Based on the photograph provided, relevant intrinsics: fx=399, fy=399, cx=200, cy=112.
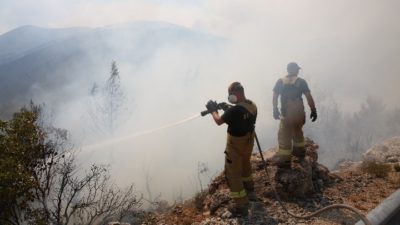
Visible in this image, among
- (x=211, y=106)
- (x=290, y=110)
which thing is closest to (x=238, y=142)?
(x=211, y=106)

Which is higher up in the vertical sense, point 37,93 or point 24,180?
point 37,93

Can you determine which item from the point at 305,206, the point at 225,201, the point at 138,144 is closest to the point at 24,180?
the point at 225,201

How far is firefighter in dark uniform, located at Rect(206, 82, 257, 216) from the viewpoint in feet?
16.7

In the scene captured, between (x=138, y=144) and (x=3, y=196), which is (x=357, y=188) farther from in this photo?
(x=138, y=144)

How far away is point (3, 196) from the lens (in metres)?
5.92

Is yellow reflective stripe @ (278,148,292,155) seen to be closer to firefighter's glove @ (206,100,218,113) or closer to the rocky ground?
the rocky ground

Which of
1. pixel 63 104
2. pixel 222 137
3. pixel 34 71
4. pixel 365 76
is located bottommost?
pixel 222 137

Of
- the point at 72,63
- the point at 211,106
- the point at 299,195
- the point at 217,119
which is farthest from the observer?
the point at 72,63

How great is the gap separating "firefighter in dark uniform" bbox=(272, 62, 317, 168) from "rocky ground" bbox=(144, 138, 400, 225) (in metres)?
0.28

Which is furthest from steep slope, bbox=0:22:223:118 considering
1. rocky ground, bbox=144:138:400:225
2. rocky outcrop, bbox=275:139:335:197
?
rocky outcrop, bbox=275:139:335:197

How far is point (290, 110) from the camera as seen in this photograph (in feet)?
20.7

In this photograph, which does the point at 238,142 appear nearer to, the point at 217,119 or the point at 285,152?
the point at 217,119

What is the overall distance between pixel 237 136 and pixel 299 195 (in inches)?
66.0

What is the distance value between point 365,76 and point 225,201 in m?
88.2
